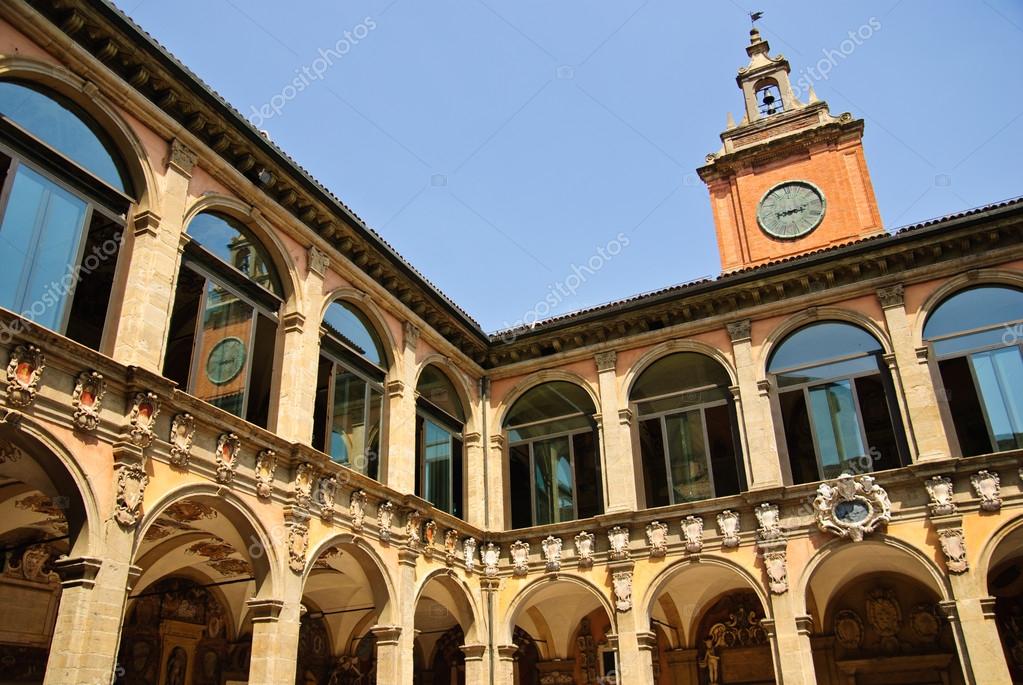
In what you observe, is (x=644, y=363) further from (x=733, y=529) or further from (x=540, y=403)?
(x=733, y=529)

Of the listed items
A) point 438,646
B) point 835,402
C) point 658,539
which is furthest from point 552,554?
point 835,402

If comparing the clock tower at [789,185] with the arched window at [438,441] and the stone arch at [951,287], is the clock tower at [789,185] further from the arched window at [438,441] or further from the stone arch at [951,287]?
the arched window at [438,441]

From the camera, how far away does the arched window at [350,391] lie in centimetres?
1395

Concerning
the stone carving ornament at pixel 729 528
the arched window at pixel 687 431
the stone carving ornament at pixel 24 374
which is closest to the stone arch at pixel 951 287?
the arched window at pixel 687 431

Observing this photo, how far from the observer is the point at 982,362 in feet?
47.2

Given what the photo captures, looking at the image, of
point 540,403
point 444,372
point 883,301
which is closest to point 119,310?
point 444,372

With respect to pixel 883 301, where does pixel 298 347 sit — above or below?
below

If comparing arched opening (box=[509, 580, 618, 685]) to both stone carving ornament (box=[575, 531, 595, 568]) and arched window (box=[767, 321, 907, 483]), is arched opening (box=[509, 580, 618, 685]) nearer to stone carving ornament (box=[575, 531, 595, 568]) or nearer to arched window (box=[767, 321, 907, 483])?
stone carving ornament (box=[575, 531, 595, 568])

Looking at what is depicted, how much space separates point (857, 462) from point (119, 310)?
11.9m

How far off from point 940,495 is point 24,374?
12971mm

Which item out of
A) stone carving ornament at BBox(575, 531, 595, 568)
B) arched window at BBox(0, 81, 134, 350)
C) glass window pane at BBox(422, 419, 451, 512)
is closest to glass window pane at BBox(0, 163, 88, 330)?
arched window at BBox(0, 81, 134, 350)

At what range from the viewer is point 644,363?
56.0 ft

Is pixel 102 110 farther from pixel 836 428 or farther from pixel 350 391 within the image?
pixel 836 428

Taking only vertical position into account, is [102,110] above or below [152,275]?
above
